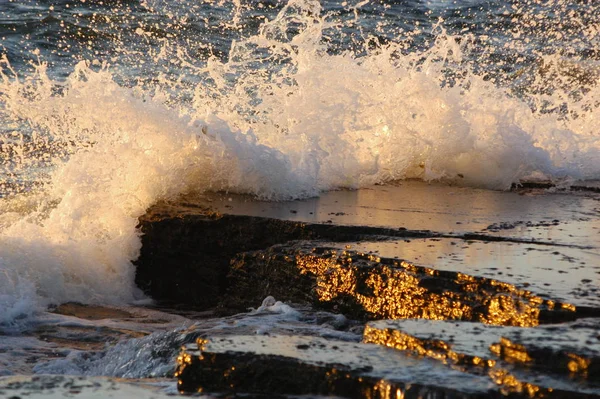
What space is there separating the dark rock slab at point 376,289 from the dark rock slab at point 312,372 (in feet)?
2.23

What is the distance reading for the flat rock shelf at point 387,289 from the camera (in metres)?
2.41

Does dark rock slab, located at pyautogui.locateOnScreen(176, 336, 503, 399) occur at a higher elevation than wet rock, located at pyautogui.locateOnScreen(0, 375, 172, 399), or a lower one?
higher

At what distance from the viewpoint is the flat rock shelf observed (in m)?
2.41

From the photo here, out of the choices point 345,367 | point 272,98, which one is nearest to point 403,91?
point 272,98

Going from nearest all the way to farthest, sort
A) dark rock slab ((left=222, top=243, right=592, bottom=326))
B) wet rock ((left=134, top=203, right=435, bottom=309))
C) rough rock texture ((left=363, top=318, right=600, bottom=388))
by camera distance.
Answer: rough rock texture ((left=363, top=318, right=600, bottom=388)) < dark rock slab ((left=222, top=243, right=592, bottom=326)) < wet rock ((left=134, top=203, right=435, bottom=309))

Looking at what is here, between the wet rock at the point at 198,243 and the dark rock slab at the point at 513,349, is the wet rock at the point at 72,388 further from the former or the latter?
the wet rock at the point at 198,243

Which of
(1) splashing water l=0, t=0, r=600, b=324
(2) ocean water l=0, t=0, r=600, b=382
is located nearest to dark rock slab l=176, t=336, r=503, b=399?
(2) ocean water l=0, t=0, r=600, b=382

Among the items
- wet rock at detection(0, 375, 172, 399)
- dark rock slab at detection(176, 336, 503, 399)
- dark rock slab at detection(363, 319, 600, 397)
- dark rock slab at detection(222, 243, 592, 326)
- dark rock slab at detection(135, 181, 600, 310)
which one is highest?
dark rock slab at detection(135, 181, 600, 310)

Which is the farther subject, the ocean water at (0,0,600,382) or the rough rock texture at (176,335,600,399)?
the ocean water at (0,0,600,382)

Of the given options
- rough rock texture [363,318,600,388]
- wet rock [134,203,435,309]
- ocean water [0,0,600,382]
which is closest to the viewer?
rough rock texture [363,318,600,388]

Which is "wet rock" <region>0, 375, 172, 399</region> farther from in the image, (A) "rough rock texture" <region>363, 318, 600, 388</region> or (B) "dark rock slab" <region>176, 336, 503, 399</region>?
(A) "rough rock texture" <region>363, 318, 600, 388</region>

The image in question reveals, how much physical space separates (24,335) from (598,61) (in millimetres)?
8615

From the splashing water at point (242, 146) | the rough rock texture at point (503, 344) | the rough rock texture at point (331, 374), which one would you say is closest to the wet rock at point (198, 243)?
the splashing water at point (242, 146)

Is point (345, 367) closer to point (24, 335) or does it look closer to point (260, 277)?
point (260, 277)
